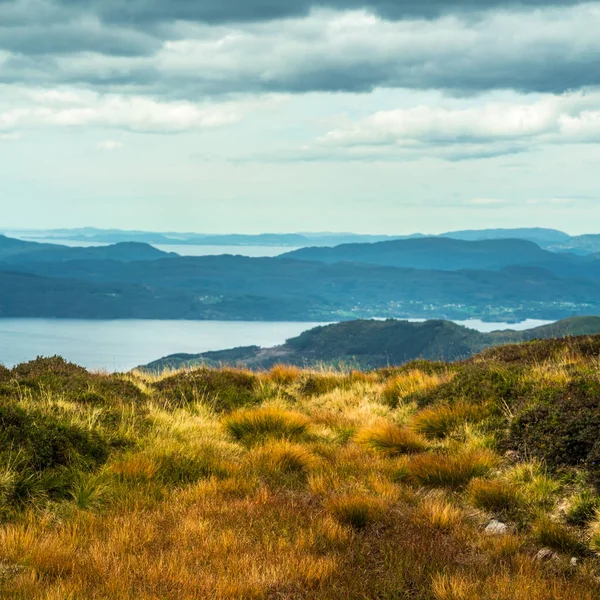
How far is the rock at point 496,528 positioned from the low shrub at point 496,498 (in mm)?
366

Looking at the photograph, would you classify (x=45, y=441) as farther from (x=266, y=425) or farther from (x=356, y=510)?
(x=356, y=510)

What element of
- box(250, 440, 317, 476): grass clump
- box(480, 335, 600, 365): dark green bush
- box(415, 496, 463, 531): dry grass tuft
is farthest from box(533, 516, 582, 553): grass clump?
box(480, 335, 600, 365): dark green bush

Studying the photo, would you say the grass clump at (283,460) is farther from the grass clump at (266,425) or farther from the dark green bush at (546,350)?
the dark green bush at (546,350)

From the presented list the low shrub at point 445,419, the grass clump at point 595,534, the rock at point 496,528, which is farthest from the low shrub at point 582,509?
the low shrub at point 445,419

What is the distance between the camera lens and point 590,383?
1045 centimetres

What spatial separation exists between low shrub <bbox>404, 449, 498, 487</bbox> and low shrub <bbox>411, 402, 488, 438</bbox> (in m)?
1.95

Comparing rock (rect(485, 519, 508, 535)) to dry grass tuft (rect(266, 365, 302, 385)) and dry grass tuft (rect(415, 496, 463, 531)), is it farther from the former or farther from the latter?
dry grass tuft (rect(266, 365, 302, 385))

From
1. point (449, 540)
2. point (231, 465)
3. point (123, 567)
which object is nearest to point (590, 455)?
point (449, 540)

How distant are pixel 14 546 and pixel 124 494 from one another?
5.62 feet

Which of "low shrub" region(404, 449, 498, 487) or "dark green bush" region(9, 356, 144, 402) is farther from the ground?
"dark green bush" region(9, 356, 144, 402)

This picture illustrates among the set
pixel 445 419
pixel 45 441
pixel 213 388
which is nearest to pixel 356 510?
pixel 45 441

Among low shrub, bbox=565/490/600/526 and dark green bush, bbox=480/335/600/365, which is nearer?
low shrub, bbox=565/490/600/526

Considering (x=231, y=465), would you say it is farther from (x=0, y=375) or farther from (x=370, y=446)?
(x=0, y=375)

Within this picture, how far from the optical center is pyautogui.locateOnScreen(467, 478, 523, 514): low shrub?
7.69 meters
